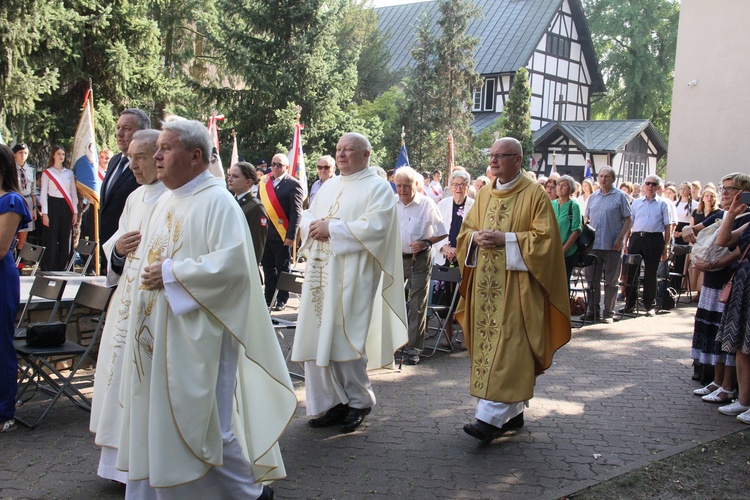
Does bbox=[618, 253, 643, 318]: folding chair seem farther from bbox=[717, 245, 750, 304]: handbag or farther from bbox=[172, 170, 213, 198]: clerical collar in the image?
bbox=[172, 170, 213, 198]: clerical collar

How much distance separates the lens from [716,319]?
6.80 m

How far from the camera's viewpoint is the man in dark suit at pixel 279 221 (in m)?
10.0

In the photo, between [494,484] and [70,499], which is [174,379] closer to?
[70,499]

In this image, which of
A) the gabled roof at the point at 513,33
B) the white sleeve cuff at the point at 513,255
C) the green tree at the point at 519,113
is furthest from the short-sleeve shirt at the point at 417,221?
the gabled roof at the point at 513,33

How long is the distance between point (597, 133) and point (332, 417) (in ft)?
99.7

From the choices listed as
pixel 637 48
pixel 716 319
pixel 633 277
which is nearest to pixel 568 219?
pixel 633 277

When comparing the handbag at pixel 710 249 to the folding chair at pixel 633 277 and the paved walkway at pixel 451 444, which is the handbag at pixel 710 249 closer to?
the paved walkway at pixel 451 444

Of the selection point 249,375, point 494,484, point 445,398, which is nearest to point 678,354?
point 445,398

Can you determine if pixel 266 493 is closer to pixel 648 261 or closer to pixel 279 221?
pixel 279 221

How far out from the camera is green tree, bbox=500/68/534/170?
30.8m

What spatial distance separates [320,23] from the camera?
66.8 ft

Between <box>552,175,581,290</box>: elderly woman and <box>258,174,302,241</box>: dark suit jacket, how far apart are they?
3535 millimetres

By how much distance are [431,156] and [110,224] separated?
83.9 feet

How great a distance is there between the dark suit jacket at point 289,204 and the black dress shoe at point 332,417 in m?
4.71
